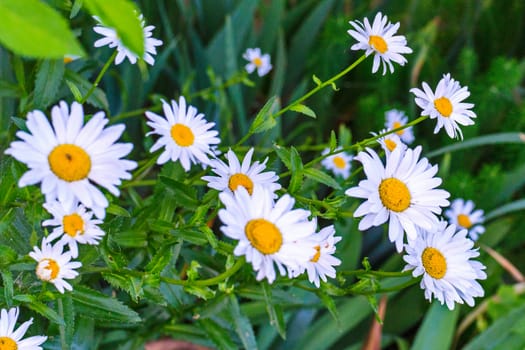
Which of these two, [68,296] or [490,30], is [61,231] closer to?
[68,296]

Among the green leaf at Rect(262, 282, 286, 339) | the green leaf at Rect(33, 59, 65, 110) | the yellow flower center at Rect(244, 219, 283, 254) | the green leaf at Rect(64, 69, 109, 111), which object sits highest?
the green leaf at Rect(64, 69, 109, 111)

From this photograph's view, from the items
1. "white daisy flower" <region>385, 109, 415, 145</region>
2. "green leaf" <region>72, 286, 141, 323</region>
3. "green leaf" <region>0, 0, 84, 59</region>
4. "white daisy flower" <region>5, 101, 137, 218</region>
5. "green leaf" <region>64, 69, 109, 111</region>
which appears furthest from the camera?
"white daisy flower" <region>385, 109, 415, 145</region>

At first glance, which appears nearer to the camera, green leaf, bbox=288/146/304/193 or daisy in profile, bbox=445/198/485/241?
green leaf, bbox=288/146/304/193

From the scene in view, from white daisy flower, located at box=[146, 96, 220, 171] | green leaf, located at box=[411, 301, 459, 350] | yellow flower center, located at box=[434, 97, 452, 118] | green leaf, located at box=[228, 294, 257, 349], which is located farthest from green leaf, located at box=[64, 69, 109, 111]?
green leaf, located at box=[411, 301, 459, 350]

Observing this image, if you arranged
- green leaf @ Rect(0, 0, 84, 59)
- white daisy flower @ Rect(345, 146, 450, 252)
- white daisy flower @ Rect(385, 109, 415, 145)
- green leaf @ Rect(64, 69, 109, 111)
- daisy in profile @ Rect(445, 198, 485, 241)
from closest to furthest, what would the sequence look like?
green leaf @ Rect(0, 0, 84, 59) → white daisy flower @ Rect(345, 146, 450, 252) → green leaf @ Rect(64, 69, 109, 111) → white daisy flower @ Rect(385, 109, 415, 145) → daisy in profile @ Rect(445, 198, 485, 241)

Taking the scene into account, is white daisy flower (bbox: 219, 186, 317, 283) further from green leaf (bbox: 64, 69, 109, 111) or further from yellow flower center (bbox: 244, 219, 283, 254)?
green leaf (bbox: 64, 69, 109, 111)

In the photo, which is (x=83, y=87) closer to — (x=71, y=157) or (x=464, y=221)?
(x=71, y=157)

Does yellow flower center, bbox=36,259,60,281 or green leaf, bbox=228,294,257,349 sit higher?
yellow flower center, bbox=36,259,60,281
